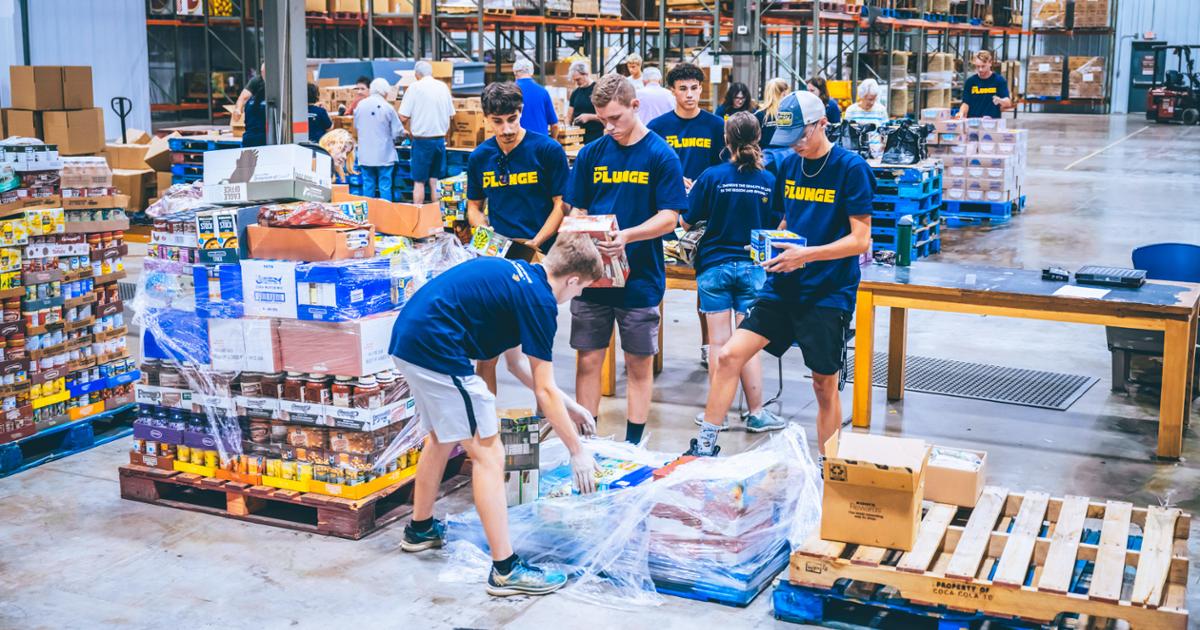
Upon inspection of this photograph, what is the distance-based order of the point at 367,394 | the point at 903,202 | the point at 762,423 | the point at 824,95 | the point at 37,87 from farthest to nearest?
1. the point at 824,95
2. the point at 903,202
3. the point at 37,87
4. the point at 762,423
5. the point at 367,394

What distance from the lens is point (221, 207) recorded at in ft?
19.7

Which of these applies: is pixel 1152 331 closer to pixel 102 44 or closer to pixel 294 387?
pixel 294 387

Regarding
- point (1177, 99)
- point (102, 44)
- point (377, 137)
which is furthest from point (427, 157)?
point (1177, 99)

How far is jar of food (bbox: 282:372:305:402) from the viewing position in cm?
545

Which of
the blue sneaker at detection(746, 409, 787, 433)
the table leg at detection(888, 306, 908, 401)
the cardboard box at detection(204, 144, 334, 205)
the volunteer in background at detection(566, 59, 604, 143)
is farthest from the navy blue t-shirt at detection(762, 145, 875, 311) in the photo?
the volunteer in background at detection(566, 59, 604, 143)

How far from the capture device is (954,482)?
4.97 metres

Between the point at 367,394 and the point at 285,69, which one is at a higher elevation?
the point at 285,69

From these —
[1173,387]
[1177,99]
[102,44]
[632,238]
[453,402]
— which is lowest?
[1173,387]

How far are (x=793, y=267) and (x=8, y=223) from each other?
404 cm

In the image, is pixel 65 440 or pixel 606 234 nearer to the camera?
pixel 606 234

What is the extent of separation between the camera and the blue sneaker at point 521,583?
4.68 meters

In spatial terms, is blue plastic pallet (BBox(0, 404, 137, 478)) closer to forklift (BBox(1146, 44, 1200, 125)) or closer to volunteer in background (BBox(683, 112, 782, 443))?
volunteer in background (BBox(683, 112, 782, 443))

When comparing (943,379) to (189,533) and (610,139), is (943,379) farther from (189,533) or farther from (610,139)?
(189,533)

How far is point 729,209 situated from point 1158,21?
35.8 meters
